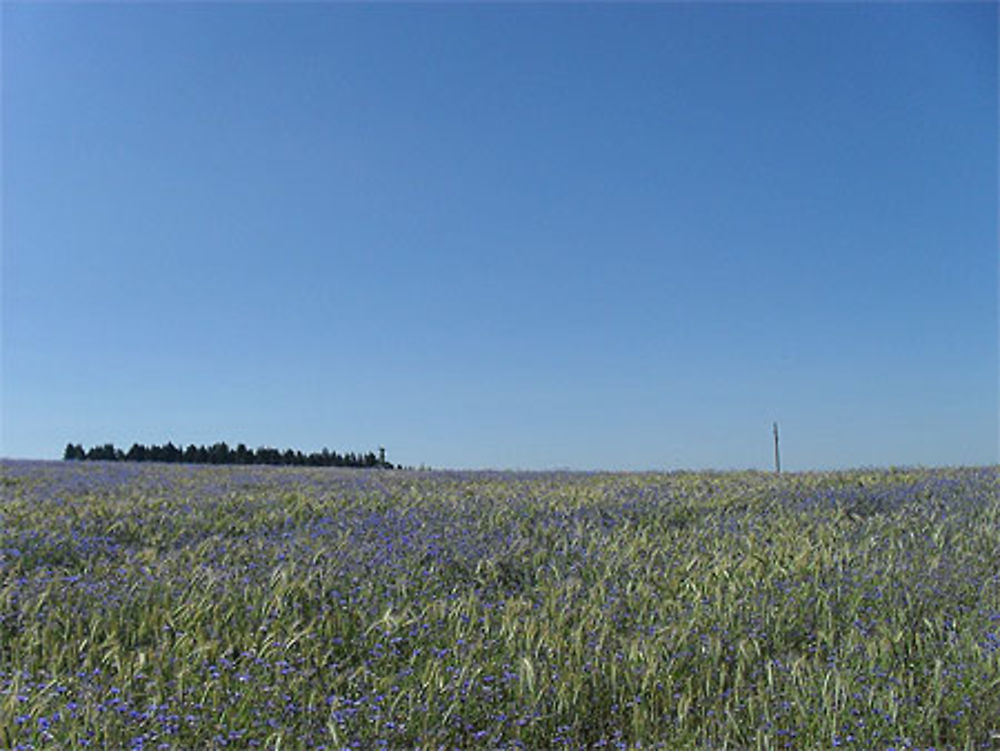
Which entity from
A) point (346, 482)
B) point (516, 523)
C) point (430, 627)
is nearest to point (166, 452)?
point (346, 482)

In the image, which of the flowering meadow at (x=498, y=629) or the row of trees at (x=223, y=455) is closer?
the flowering meadow at (x=498, y=629)

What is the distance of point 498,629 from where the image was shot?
19.9 feet

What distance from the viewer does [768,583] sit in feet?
22.5

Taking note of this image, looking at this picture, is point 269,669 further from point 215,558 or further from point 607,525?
point 607,525

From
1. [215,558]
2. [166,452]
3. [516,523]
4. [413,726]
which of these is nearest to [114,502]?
[215,558]

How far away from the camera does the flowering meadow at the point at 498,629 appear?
464 centimetres

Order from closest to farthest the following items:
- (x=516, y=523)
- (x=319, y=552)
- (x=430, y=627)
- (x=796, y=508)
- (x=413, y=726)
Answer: (x=413, y=726), (x=430, y=627), (x=319, y=552), (x=516, y=523), (x=796, y=508)

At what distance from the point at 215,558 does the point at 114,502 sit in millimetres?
4317

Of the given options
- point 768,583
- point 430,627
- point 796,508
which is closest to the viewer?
point 430,627

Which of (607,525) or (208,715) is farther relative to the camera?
(607,525)

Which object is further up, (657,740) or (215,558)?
(215,558)

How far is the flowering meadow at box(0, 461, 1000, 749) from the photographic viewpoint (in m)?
4.64

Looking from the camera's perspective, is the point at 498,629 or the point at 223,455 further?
the point at 223,455

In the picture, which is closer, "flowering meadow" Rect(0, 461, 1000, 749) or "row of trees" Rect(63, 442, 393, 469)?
"flowering meadow" Rect(0, 461, 1000, 749)
